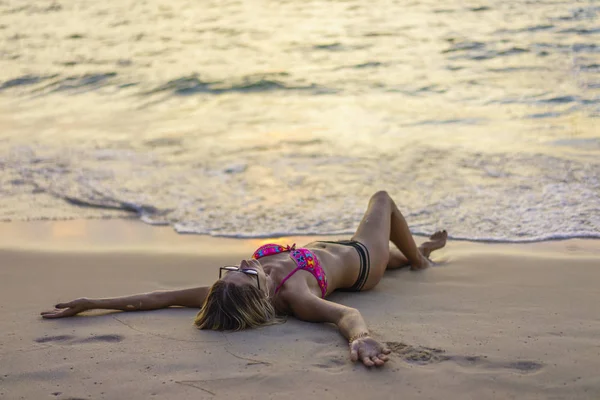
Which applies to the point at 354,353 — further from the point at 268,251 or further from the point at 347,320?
the point at 268,251

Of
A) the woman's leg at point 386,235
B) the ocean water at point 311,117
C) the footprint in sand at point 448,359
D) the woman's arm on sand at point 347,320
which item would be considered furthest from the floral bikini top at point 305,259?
the ocean water at point 311,117

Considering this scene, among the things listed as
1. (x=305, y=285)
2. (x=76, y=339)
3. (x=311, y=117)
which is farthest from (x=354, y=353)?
(x=311, y=117)

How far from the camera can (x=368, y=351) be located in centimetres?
360

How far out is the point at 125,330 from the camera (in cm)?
413

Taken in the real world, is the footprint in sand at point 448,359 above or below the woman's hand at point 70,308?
below

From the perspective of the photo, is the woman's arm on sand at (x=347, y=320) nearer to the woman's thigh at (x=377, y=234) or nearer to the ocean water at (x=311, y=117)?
the woman's thigh at (x=377, y=234)

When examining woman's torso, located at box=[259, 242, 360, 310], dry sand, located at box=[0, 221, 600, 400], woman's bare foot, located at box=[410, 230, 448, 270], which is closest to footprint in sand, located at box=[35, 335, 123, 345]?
dry sand, located at box=[0, 221, 600, 400]

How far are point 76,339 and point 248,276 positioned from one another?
940mm

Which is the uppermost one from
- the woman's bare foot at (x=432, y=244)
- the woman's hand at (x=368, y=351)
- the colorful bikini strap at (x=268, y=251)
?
the colorful bikini strap at (x=268, y=251)

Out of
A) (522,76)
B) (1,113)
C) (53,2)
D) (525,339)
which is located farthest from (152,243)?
(53,2)

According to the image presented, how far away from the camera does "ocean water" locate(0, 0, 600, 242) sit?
7184mm

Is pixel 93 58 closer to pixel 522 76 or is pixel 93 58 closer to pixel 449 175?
pixel 522 76

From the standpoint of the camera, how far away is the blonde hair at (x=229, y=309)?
4.08 m

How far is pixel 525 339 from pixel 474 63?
10.0m
